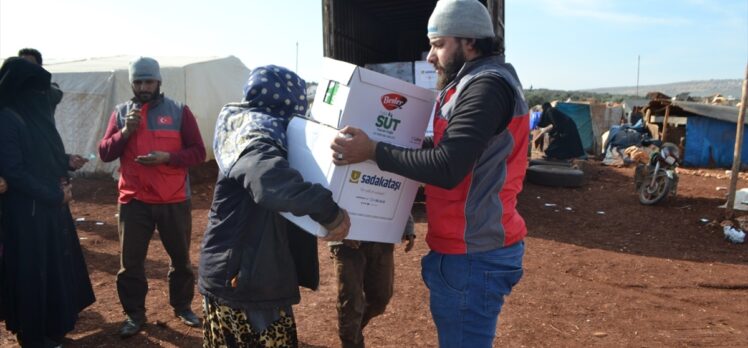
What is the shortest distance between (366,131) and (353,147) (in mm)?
193

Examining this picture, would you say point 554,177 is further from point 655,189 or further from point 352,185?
point 352,185

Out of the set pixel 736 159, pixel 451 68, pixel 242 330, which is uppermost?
pixel 451 68

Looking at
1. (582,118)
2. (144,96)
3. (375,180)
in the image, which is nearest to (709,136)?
(582,118)

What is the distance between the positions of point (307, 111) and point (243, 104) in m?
0.30

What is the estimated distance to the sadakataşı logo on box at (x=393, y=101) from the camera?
83.4 inches

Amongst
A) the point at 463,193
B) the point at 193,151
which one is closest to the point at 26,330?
the point at 193,151

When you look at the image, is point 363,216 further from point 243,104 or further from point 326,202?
point 243,104

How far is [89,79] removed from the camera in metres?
11.6

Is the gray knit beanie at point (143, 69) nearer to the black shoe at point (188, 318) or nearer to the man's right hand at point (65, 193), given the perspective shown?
the man's right hand at point (65, 193)

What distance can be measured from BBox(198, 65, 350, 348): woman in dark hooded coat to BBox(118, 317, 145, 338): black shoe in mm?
1816

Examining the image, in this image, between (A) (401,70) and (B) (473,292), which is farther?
(A) (401,70)

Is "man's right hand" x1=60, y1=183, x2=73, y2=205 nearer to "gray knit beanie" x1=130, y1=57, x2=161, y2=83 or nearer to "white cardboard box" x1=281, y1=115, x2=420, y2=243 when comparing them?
"gray knit beanie" x1=130, y1=57, x2=161, y2=83

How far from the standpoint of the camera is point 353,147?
6.29 ft

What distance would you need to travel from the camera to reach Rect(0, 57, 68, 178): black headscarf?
10.3ft
